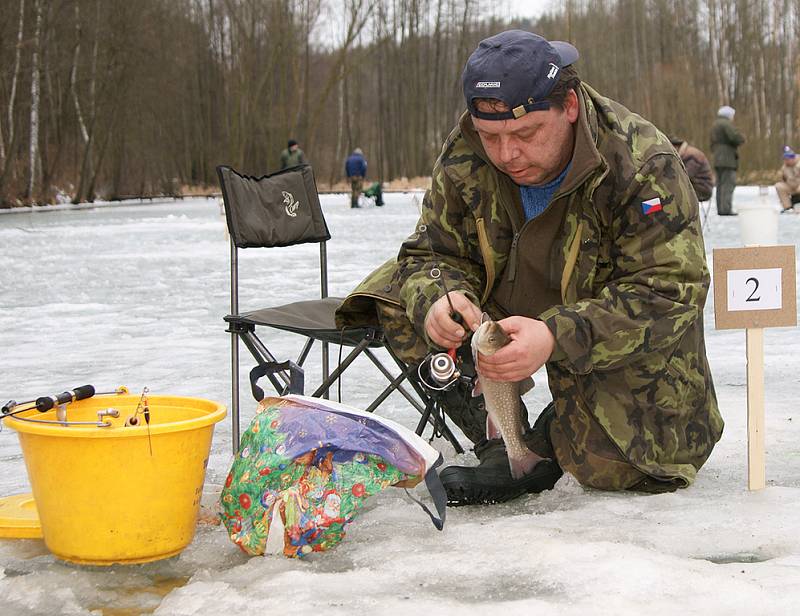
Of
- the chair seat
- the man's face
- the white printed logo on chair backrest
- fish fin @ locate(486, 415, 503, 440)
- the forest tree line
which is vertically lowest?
fish fin @ locate(486, 415, 503, 440)

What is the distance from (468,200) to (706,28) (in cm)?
4622

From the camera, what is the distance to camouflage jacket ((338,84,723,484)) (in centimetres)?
232

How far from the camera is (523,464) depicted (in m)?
2.56

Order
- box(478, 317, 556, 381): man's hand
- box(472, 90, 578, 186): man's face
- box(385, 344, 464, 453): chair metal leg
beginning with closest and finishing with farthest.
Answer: box(478, 317, 556, 381): man's hand, box(472, 90, 578, 186): man's face, box(385, 344, 464, 453): chair metal leg

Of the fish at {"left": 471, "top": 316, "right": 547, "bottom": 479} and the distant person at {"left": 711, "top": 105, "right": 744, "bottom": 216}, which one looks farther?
the distant person at {"left": 711, "top": 105, "right": 744, "bottom": 216}

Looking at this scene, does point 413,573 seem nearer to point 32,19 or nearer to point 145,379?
point 145,379

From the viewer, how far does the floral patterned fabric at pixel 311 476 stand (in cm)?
213

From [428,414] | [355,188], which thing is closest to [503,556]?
[428,414]

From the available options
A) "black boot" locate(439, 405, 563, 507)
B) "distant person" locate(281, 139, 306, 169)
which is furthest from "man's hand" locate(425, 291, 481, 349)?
"distant person" locate(281, 139, 306, 169)

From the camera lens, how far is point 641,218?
7.77ft

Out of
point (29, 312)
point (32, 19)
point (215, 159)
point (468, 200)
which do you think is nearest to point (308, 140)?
point (215, 159)

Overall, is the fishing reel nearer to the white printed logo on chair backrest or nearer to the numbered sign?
the numbered sign

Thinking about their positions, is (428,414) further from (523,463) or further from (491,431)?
(523,463)

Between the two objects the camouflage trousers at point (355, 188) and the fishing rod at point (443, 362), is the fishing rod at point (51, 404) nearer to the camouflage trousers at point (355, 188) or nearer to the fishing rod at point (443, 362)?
the fishing rod at point (443, 362)
